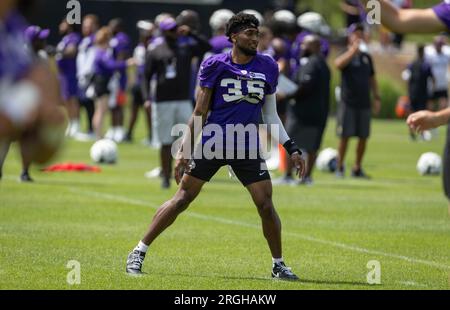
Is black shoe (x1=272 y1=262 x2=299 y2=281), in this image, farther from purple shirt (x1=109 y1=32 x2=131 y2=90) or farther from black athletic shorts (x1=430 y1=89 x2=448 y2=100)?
black athletic shorts (x1=430 y1=89 x2=448 y2=100)

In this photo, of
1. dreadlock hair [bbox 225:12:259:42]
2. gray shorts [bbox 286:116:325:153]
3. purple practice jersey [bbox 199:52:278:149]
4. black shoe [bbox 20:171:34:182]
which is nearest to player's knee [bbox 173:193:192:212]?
purple practice jersey [bbox 199:52:278:149]

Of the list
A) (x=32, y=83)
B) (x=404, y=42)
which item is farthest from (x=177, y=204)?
(x=404, y=42)

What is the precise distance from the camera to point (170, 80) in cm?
1762

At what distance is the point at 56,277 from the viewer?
391 inches

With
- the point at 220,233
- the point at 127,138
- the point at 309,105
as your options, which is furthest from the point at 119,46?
the point at 220,233

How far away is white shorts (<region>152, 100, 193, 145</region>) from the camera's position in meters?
17.6

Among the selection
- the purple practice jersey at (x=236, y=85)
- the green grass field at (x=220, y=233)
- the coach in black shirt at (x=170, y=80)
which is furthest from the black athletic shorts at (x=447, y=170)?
the coach in black shirt at (x=170, y=80)

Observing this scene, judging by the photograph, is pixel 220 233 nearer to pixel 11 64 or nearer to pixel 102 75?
pixel 11 64

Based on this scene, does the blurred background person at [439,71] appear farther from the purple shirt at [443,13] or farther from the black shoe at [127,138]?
the purple shirt at [443,13]

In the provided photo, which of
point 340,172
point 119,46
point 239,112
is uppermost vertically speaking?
point 239,112

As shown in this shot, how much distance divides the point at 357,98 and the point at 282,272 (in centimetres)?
1044

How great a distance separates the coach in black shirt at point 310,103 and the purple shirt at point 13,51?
13174 millimetres

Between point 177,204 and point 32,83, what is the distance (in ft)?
15.1
